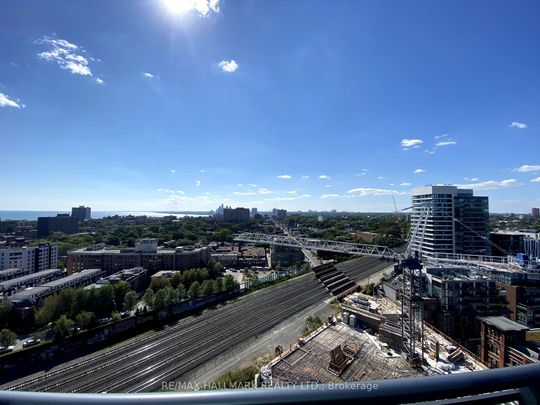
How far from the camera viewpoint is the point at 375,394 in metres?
0.40

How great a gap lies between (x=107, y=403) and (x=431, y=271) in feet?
36.4

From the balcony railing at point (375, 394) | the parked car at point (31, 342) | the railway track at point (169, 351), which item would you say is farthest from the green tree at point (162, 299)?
the balcony railing at point (375, 394)

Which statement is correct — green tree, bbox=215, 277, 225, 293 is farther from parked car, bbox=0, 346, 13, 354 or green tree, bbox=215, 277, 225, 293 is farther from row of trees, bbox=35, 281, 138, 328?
parked car, bbox=0, 346, 13, 354

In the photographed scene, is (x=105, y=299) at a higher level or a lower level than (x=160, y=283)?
lower

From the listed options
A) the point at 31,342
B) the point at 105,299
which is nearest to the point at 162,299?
the point at 105,299

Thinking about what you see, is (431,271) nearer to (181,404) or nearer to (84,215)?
(181,404)

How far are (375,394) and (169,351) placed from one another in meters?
8.13

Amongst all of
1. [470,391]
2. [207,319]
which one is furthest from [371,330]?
[470,391]

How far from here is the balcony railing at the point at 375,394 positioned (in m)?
0.37

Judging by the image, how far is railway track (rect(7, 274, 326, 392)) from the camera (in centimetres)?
602

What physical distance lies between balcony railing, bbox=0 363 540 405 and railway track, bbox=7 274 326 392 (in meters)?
6.55

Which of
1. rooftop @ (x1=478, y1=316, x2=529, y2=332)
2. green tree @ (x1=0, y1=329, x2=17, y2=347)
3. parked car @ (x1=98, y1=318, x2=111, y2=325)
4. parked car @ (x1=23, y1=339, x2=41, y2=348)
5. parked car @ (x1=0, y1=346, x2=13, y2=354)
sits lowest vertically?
parked car @ (x1=0, y1=346, x2=13, y2=354)

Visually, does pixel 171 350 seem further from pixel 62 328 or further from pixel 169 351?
pixel 62 328

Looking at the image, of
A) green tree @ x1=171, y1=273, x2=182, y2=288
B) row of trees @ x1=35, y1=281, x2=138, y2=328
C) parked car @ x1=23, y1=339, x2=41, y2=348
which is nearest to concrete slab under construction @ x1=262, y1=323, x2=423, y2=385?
row of trees @ x1=35, y1=281, x2=138, y2=328
